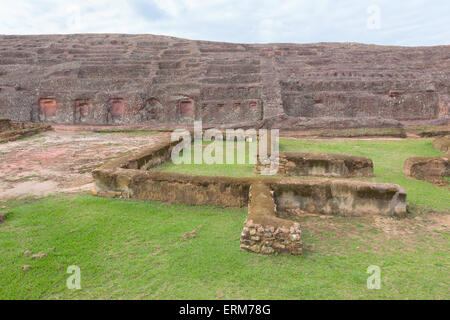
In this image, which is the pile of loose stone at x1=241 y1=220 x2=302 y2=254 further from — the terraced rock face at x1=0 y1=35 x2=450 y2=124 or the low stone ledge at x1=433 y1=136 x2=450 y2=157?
the terraced rock face at x1=0 y1=35 x2=450 y2=124

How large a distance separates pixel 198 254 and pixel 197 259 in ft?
0.47

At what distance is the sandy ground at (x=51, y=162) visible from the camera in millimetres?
7703

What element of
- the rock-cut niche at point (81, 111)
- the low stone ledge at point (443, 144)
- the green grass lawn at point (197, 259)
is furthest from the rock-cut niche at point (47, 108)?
the low stone ledge at point (443, 144)

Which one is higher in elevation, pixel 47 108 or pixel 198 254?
pixel 47 108

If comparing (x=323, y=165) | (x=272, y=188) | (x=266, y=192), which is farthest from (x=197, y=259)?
(x=323, y=165)

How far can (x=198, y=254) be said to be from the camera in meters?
4.43

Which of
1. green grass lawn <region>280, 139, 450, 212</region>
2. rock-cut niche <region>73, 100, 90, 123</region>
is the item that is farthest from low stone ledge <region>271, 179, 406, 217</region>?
rock-cut niche <region>73, 100, 90, 123</region>

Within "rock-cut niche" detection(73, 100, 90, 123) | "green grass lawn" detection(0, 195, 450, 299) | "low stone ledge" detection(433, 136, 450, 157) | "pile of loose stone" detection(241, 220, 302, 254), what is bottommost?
"green grass lawn" detection(0, 195, 450, 299)

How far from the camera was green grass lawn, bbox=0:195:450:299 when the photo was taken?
3627 mm

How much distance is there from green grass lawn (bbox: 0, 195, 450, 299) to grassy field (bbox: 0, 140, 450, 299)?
0.05 feet

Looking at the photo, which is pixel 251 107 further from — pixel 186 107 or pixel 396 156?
pixel 396 156

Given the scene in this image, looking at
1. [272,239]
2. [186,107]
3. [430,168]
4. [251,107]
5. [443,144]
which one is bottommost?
[272,239]

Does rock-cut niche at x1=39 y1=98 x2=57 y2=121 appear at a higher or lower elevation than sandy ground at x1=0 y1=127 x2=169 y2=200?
higher

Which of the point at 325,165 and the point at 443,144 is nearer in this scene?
the point at 325,165
